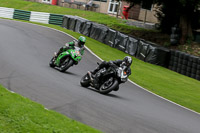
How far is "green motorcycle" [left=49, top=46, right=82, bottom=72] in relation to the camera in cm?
1434

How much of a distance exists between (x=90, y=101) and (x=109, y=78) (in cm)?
206

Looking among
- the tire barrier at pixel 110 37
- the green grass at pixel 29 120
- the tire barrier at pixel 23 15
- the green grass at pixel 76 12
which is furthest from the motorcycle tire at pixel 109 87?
the tire barrier at pixel 23 15

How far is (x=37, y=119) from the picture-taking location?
6793mm

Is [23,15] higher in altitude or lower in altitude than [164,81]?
higher

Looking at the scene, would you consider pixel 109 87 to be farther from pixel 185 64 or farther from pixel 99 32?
pixel 99 32

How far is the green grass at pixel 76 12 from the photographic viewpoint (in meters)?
38.4

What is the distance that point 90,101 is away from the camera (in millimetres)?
10281

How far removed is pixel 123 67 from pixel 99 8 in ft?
123

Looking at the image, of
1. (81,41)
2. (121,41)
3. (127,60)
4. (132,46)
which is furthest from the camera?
(121,41)

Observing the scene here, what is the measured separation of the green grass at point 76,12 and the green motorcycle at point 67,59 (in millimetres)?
21979

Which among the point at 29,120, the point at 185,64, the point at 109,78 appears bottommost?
the point at 185,64

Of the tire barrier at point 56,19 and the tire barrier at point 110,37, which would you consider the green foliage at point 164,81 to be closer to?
the tire barrier at point 110,37

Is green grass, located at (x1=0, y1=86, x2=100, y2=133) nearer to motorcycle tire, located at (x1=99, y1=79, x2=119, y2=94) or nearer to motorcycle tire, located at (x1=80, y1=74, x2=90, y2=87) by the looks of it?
motorcycle tire, located at (x1=99, y1=79, x2=119, y2=94)

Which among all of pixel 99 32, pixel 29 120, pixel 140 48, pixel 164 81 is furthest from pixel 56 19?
pixel 29 120
